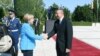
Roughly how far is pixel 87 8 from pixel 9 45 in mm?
82324

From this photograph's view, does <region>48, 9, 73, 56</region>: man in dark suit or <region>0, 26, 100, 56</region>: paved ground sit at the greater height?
<region>48, 9, 73, 56</region>: man in dark suit

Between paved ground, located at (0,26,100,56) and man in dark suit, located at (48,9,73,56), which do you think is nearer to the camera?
man in dark suit, located at (48,9,73,56)

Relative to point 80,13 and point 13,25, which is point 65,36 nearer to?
point 13,25

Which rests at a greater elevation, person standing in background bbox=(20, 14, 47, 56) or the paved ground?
person standing in background bbox=(20, 14, 47, 56)

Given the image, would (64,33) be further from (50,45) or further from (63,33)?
(50,45)

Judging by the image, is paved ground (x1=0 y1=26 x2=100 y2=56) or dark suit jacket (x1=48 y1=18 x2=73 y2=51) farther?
paved ground (x1=0 y1=26 x2=100 y2=56)

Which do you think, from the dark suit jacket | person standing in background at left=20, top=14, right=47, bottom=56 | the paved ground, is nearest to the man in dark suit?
the dark suit jacket

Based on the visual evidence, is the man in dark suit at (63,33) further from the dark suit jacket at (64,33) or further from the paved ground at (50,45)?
the paved ground at (50,45)

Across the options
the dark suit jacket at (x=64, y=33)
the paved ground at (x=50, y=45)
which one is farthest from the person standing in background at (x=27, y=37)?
the paved ground at (x=50, y=45)

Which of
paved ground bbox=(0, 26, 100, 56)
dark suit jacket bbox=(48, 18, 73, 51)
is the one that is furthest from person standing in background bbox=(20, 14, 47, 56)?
paved ground bbox=(0, 26, 100, 56)

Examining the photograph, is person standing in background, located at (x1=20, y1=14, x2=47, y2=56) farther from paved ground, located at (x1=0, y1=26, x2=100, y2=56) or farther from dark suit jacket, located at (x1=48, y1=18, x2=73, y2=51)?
paved ground, located at (x1=0, y1=26, x2=100, y2=56)

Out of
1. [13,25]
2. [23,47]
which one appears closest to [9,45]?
[23,47]

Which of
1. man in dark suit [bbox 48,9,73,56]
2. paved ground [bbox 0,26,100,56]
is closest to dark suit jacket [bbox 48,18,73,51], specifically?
man in dark suit [bbox 48,9,73,56]

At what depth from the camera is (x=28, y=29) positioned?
9.89m
